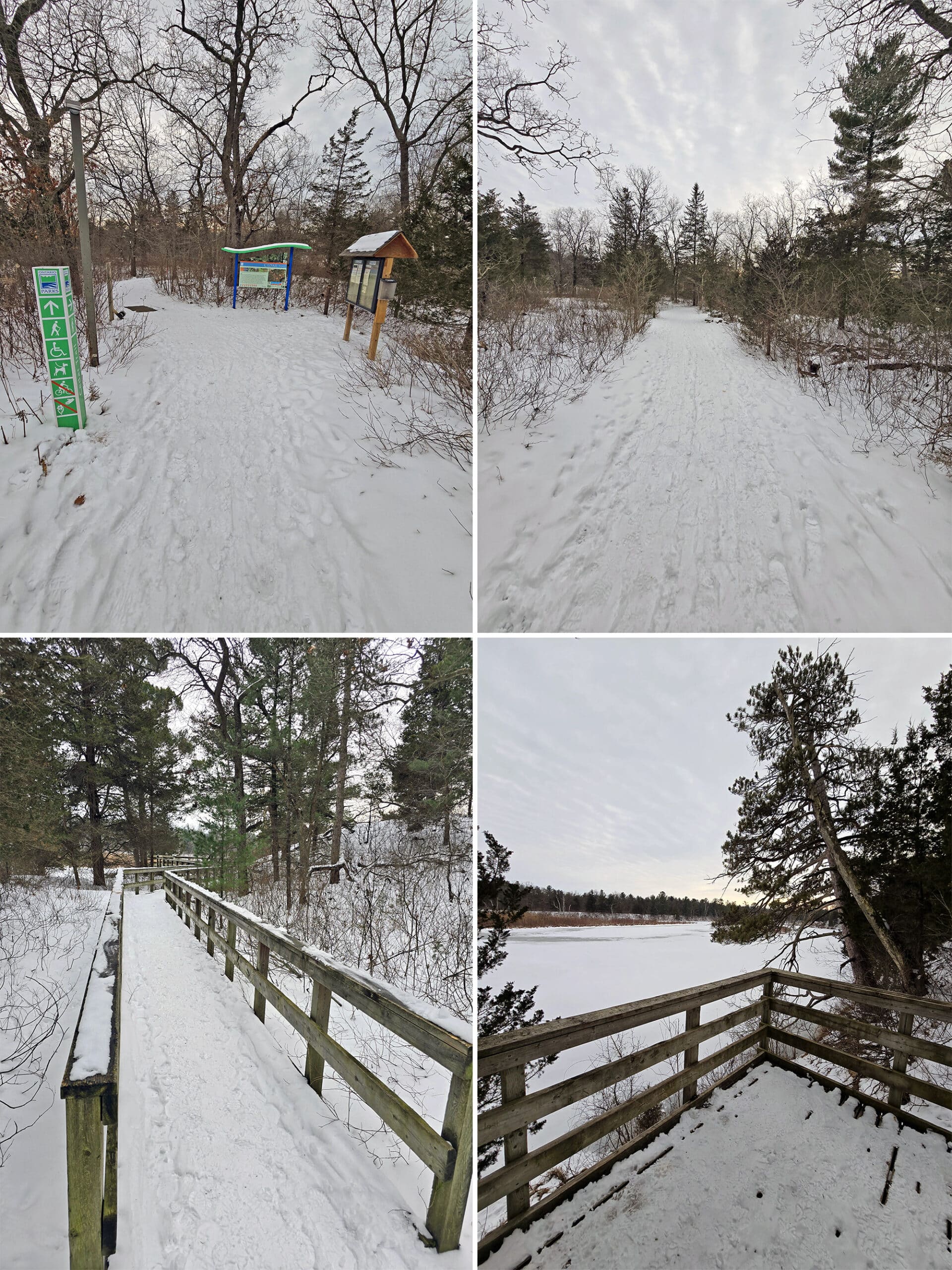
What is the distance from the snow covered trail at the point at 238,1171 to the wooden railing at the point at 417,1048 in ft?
0.51

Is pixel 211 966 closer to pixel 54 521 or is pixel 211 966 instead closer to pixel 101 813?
pixel 54 521

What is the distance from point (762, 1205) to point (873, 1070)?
57.8 inches

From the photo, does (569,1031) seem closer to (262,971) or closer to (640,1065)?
(640,1065)

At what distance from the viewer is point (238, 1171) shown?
258cm

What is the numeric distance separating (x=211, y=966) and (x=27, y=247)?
32.1 ft

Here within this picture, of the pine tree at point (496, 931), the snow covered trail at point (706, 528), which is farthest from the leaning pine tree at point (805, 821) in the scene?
the pine tree at point (496, 931)

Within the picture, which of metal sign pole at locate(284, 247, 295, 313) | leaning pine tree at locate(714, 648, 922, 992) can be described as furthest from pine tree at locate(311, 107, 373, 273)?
leaning pine tree at locate(714, 648, 922, 992)

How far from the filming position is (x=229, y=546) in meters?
4.42

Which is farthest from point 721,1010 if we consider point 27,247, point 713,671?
point 27,247

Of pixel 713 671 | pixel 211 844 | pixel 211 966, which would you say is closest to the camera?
pixel 211 966

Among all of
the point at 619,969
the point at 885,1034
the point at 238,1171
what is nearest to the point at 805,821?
the point at 885,1034

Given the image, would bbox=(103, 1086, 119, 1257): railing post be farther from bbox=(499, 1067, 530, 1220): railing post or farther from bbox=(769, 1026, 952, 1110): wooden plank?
bbox=(769, 1026, 952, 1110): wooden plank

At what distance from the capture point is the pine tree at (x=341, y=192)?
19172mm

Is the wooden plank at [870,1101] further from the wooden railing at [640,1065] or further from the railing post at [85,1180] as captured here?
the railing post at [85,1180]
